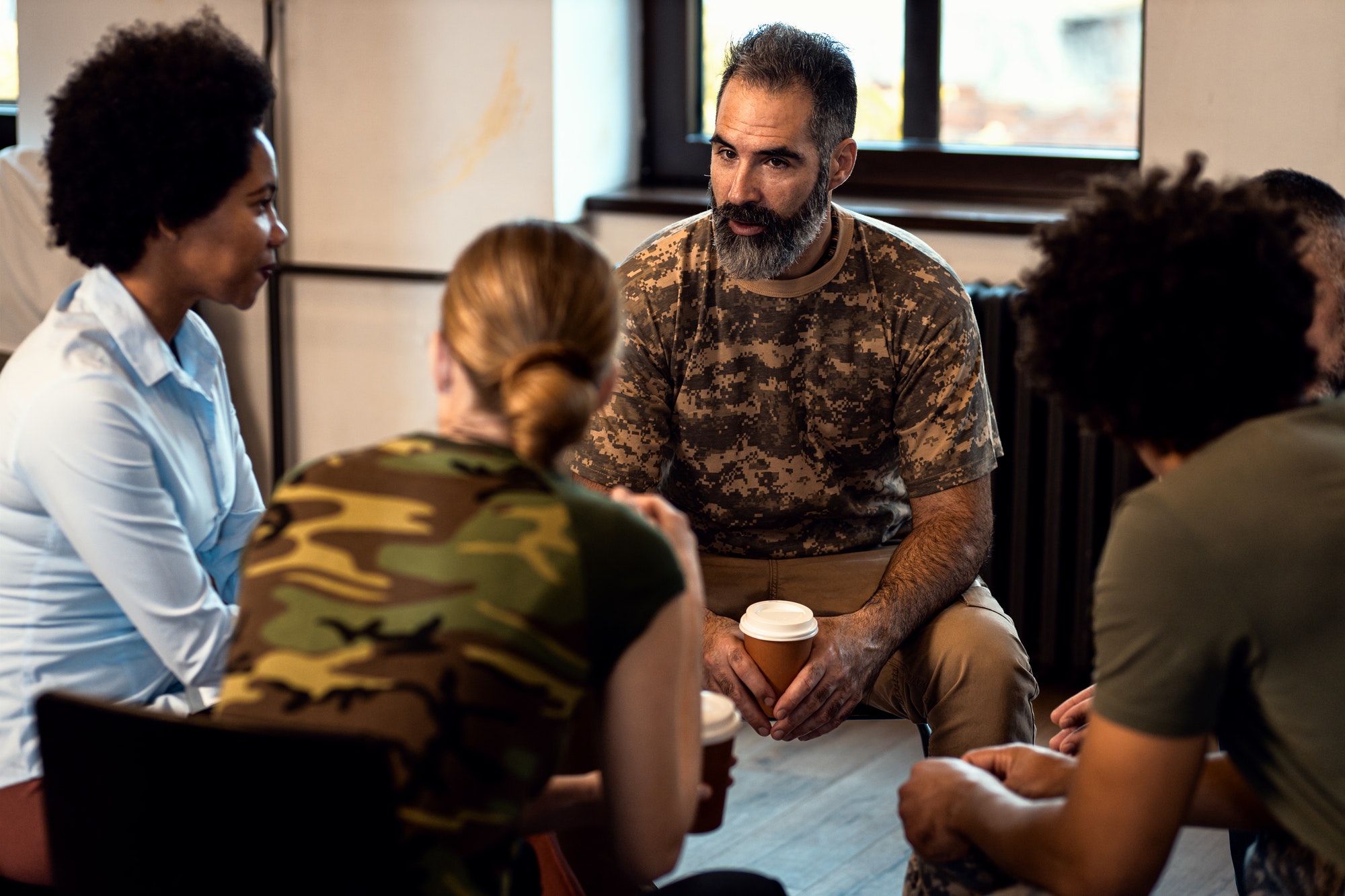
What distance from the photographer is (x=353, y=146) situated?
3.25 m

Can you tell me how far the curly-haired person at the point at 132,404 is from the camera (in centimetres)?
135

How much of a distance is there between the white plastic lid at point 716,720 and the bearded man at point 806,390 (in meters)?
0.71

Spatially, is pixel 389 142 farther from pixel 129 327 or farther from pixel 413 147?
pixel 129 327

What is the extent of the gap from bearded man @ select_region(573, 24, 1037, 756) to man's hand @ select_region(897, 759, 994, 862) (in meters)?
0.59

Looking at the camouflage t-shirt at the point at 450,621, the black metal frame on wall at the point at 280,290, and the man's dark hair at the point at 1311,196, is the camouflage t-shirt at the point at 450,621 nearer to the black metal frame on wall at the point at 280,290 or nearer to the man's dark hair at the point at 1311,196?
the man's dark hair at the point at 1311,196

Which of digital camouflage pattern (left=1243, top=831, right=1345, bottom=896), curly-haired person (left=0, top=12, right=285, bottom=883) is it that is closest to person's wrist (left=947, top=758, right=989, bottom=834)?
digital camouflage pattern (left=1243, top=831, right=1345, bottom=896)

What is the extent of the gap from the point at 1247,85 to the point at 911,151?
0.74 metres

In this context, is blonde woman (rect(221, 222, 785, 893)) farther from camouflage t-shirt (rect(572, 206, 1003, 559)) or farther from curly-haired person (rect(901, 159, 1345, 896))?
camouflage t-shirt (rect(572, 206, 1003, 559))

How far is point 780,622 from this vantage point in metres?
Result: 1.68

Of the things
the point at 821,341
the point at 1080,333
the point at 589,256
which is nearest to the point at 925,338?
the point at 821,341

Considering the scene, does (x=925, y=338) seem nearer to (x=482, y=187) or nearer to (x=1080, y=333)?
(x=1080, y=333)

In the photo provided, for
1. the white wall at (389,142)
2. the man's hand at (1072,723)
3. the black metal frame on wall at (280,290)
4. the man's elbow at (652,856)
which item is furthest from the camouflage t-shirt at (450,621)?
the black metal frame on wall at (280,290)

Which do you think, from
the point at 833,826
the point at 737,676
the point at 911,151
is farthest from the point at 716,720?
the point at 911,151

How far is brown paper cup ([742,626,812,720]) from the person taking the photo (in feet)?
5.59
